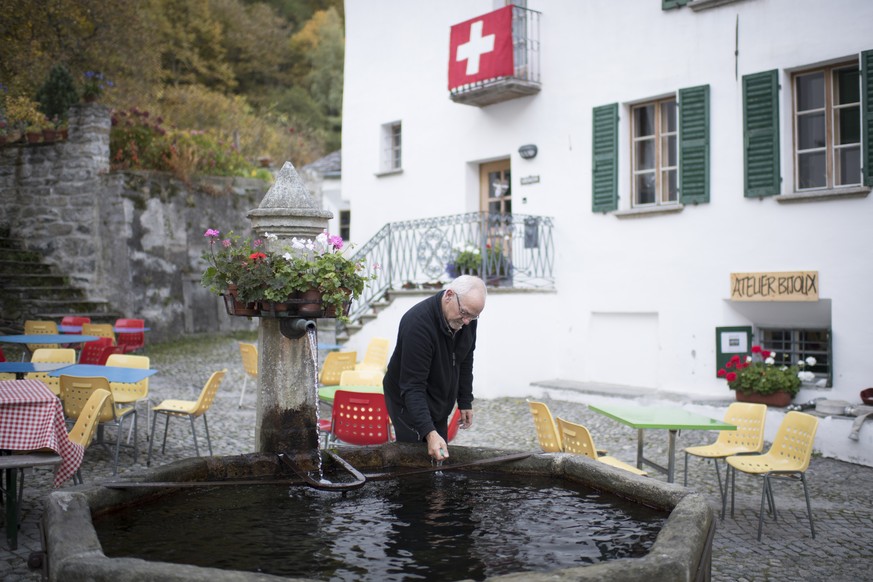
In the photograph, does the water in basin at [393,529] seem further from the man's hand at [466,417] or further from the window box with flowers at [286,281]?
the window box with flowers at [286,281]

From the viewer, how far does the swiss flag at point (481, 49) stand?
467 inches

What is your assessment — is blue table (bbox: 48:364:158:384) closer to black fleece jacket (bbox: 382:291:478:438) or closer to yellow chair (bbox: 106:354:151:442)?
yellow chair (bbox: 106:354:151:442)

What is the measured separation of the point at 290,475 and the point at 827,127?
7.68 metres

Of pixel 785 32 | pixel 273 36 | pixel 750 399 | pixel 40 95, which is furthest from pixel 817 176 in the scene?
pixel 273 36

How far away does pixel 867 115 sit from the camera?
28.3 feet

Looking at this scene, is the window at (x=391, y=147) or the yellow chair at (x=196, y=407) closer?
the yellow chair at (x=196, y=407)

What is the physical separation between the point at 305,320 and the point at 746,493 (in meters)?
4.05

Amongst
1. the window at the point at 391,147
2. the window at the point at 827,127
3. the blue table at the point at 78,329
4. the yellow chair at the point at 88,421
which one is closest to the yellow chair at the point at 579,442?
the yellow chair at the point at 88,421

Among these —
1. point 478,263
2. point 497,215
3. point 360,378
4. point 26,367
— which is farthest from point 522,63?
point 26,367

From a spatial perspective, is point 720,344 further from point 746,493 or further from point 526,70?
point 526,70

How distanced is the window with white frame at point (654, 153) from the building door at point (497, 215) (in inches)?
76.0

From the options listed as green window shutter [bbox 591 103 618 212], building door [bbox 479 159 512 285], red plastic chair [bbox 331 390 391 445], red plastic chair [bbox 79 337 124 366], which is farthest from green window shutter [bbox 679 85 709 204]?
red plastic chair [bbox 79 337 124 366]

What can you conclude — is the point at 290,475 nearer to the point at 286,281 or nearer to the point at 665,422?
the point at 286,281

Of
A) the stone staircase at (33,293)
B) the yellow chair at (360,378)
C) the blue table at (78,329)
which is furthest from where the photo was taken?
the stone staircase at (33,293)
